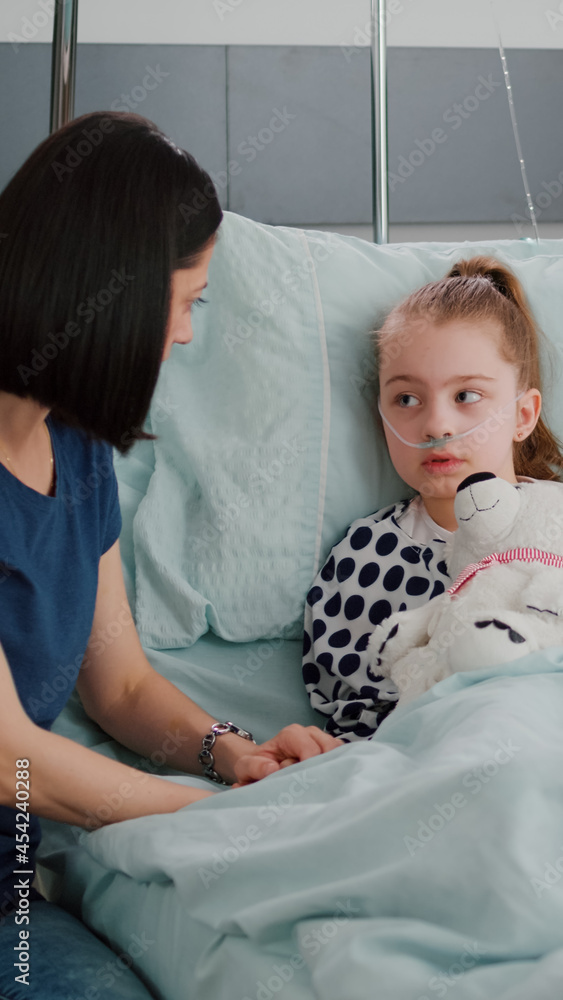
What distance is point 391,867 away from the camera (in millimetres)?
590

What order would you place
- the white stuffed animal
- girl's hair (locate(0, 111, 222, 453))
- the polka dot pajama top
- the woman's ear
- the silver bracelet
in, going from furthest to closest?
the woman's ear
the polka dot pajama top
the silver bracelet
the white stuffed animal
girl's hair (locate(0, 111, 222, 453))

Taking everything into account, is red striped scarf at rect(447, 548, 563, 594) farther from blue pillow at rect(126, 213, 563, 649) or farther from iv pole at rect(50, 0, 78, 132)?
iv pole at rect(50, 0, 78, 132)

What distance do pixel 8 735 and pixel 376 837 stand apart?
0.32m

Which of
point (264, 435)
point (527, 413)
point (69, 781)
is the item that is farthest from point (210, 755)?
point (527, 413)

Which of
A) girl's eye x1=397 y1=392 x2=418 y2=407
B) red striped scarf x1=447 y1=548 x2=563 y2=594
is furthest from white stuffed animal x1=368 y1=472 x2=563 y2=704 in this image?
girl's eye x1=397 y1=392 x2=418 y2=407

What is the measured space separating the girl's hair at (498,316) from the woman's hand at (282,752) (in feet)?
1.73

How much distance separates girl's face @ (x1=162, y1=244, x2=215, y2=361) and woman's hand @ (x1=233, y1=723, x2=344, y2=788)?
0.39 m

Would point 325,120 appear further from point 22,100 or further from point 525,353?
point 525,353

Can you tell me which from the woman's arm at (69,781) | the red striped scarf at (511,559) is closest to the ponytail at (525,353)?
the red striped scarf at (511,559)

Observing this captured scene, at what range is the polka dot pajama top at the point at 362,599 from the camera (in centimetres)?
110

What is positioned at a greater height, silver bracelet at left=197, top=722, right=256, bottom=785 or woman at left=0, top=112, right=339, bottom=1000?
woman at left=0, top=112, right=339, bottom=1000

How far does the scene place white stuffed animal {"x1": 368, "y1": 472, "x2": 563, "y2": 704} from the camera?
33.7 inches

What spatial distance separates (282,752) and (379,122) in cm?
113

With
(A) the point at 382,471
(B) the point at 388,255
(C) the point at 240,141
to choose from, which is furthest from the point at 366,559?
(C) the point at 240,141
